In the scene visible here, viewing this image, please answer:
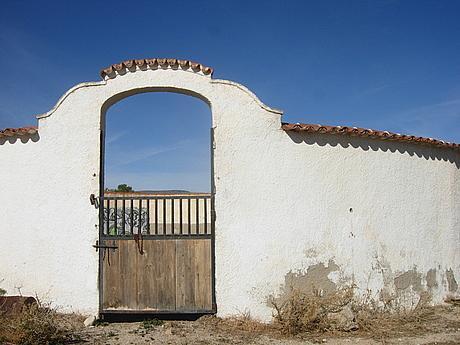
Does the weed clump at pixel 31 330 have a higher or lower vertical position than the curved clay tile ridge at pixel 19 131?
lower

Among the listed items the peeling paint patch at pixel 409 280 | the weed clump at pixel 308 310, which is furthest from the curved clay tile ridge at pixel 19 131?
the peeling paint patch at pixel 409 280

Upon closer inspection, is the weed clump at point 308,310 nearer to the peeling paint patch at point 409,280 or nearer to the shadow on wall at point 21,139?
the peeling paint patch at point 409,280

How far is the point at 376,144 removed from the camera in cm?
850

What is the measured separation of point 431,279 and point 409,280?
67cm

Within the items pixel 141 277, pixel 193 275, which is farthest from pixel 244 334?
pixel 141 277

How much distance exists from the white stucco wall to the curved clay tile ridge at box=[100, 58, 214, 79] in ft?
0.34

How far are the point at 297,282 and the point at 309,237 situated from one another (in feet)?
2.60

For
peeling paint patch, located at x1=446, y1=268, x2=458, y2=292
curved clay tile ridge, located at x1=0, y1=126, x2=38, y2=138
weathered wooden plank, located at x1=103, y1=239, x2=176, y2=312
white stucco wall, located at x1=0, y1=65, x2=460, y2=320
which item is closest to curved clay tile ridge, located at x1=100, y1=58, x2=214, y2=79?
white stucco wall, located at x1=0, y1=65, x2=460, y2=320

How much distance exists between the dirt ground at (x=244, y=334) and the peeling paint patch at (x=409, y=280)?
0.70 metres

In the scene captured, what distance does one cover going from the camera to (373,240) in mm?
8258

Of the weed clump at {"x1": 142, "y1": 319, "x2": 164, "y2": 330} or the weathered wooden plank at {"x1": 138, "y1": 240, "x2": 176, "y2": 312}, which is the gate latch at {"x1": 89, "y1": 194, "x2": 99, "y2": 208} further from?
the weed clump at {"x1": 142, "y1": 319, "x2": 164, "y2": 330}

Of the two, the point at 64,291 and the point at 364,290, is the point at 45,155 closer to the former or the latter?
the point at 64,291

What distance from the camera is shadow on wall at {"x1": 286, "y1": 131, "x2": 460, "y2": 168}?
8.04 metres

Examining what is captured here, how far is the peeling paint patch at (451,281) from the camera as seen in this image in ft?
30.1
